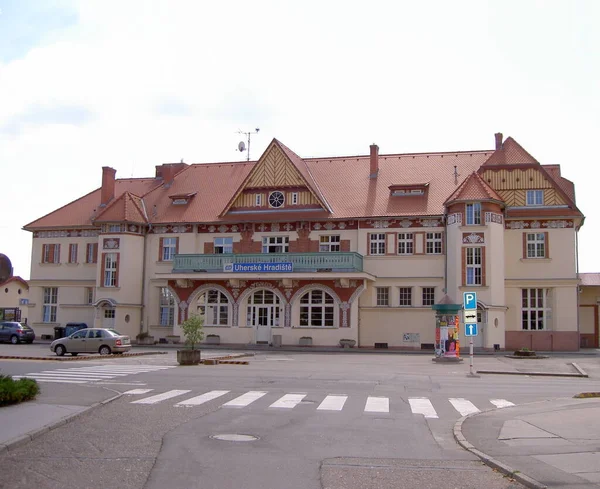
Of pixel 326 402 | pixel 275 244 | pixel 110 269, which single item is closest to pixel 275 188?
pixel 275 244

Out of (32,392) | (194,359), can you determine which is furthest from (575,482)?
(194,359)

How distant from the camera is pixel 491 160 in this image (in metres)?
45.1

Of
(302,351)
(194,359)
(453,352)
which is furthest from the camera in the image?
(302,351)

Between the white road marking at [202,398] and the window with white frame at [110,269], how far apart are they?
1198 inches

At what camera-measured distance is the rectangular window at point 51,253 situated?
50500 mm

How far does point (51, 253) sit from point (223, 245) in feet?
43.9

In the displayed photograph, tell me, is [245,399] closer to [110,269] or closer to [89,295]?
[110,269]

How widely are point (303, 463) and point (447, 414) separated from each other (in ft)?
20.1

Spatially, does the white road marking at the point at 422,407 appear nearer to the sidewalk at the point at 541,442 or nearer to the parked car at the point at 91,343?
the sidewalk at the point at 541,442

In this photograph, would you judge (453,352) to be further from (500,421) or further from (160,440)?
(160,440)

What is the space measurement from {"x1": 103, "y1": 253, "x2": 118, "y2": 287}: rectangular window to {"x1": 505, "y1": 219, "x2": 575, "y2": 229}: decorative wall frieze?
82.9 ft

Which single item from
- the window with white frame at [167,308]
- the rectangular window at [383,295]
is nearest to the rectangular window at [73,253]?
the window with white frame at [167,308]

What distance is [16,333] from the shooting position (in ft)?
157

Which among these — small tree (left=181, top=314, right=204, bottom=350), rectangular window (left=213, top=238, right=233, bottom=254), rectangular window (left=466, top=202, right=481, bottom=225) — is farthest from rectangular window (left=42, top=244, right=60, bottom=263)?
rectangular window (left=466, top=202, right=481, bottom=225)
